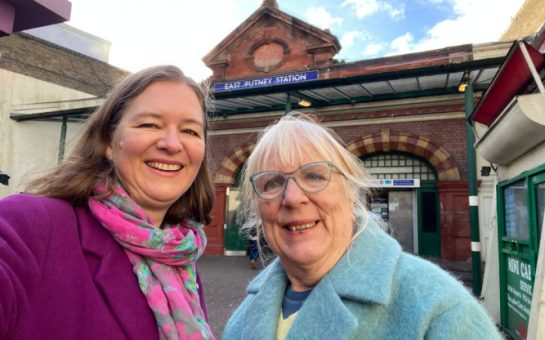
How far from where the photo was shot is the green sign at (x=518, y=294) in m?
3.94

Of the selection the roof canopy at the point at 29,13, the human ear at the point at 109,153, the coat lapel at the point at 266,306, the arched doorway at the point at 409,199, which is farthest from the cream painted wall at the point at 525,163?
the roof canopy at the point at 29,13

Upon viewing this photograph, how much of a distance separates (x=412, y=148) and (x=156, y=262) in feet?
34.1

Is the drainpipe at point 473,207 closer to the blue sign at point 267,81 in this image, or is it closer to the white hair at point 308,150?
the blue sign at point 267,81

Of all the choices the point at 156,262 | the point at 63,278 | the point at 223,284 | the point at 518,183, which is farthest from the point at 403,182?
the point at 63,278

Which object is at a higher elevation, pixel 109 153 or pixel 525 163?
pixel 525 163

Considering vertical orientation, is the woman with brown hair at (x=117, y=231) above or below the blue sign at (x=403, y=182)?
below

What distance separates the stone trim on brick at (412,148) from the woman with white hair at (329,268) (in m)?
9.68

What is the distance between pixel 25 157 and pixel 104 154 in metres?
17.1

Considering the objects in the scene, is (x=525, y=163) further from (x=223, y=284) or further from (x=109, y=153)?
(x=223, y=284)

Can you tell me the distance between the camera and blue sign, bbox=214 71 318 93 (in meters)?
9.26

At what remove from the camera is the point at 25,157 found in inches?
606

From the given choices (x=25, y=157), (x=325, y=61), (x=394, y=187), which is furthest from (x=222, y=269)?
(x=25, y=157)

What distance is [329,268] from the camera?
1451mm

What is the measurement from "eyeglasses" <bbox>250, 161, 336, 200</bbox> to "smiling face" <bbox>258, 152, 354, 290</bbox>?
20 millimetres
